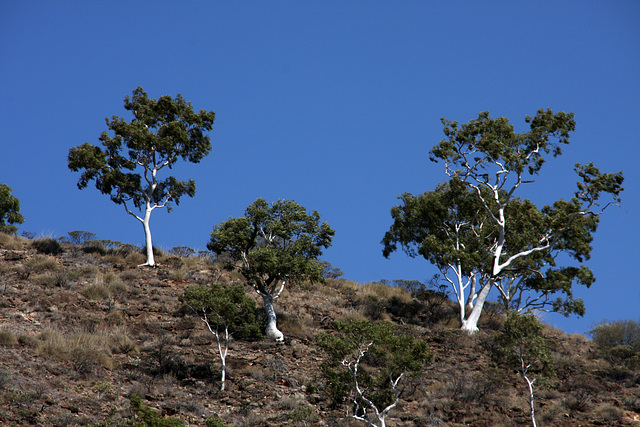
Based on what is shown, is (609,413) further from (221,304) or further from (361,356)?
(221,304)

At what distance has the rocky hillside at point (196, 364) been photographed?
22.6m

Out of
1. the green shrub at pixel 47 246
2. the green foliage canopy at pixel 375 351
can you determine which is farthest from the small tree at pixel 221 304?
the green shrub at pixel 47 246

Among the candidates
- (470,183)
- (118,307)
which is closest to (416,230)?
(470,183)

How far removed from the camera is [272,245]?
3244 cm

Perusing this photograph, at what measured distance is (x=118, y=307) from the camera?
32.2m

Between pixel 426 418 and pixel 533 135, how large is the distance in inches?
846

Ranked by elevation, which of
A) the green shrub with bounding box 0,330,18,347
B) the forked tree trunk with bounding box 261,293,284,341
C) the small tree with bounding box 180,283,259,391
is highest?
the forked tree trunk with bounding box 261,293,284,341

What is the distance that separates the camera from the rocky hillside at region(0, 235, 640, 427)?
22578 mm

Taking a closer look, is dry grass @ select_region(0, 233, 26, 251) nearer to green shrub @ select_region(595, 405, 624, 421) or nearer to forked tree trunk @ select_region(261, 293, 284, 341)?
forked tree trunk @ select_region(261, 293, 284, 341)

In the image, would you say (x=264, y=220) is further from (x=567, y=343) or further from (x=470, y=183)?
(x=567, y=343)

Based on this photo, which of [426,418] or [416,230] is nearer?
[426,418]

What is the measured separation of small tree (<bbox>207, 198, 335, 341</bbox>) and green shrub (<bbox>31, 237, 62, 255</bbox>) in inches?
514

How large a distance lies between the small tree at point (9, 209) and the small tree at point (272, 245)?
20582 mm

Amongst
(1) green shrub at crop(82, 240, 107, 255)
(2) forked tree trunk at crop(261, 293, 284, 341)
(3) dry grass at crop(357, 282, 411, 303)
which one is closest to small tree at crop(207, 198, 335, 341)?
(2) forked tree trunk at crop(261, 293, 284, 341)
